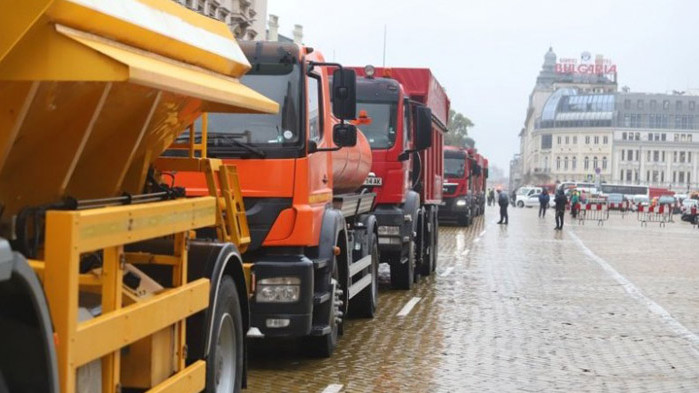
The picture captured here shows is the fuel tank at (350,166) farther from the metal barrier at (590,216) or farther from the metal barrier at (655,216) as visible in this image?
the metal barrier at (655,216)

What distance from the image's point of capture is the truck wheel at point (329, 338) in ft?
30.2

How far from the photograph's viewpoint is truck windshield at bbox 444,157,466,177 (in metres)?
44.6

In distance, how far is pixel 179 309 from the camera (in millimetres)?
5223

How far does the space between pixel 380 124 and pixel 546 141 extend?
182 m

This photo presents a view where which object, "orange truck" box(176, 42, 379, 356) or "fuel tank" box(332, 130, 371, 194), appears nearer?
"orange truck" box(176, 42, 379, 356)

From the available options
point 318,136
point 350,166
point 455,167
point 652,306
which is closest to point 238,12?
point 455,167

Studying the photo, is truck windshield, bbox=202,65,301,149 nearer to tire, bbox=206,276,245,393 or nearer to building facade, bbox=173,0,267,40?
tire, bbox=206,276,245,393

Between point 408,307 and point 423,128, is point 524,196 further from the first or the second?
point 408,307

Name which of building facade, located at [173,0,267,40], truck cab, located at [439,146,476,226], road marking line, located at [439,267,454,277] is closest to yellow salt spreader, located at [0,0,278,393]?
road marking line, located at [439,267,454,277]

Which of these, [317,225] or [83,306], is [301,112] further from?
[83,306]

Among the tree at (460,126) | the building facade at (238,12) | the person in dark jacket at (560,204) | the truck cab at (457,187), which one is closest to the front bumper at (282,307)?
the truck cab at (457,187)

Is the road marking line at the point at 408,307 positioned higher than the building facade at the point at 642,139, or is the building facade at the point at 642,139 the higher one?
the building facade at the point at 642,139

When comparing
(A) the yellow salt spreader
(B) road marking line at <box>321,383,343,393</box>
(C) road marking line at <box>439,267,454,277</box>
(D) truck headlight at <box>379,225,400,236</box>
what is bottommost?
(B) road marking line at <box>321,383,343,393</box>

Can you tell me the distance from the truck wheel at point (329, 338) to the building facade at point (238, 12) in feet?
126
